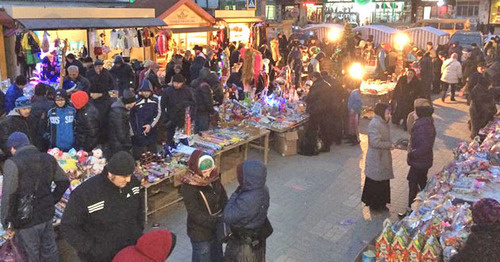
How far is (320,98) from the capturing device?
9531 millimetres

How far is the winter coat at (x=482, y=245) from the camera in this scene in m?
3.46

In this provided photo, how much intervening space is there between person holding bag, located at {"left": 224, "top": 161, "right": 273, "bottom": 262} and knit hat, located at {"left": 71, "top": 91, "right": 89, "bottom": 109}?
340 centimetres

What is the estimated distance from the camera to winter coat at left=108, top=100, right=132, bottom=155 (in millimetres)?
6863

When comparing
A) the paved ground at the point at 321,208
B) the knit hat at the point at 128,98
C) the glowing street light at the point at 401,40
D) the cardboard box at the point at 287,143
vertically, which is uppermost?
the glowing street light at the point at 401,40

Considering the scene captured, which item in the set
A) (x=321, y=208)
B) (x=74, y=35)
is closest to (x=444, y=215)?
(x=321, y=208)

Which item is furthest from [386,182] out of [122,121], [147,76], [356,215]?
[147,76]

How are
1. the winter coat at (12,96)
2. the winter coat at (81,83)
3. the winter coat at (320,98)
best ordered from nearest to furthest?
the winter coat at (12,96) → the winter coat at (320,98) → the winter coat at (81,83)

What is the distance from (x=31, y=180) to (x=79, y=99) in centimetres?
233

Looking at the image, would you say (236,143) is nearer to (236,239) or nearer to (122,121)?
(122,121)

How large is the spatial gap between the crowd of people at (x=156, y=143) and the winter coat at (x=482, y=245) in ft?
5.58

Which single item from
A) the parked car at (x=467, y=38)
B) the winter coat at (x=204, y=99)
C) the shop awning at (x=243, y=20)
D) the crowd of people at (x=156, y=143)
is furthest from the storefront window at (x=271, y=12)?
the winter coat at (x=204, y=99)

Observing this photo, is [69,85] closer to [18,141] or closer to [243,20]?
[18,141]

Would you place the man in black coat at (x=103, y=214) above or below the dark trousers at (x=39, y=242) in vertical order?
above

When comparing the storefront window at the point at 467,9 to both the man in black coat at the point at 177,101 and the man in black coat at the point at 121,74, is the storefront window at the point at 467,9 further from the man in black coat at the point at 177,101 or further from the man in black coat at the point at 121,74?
the man in black coat at the point at 177,101
